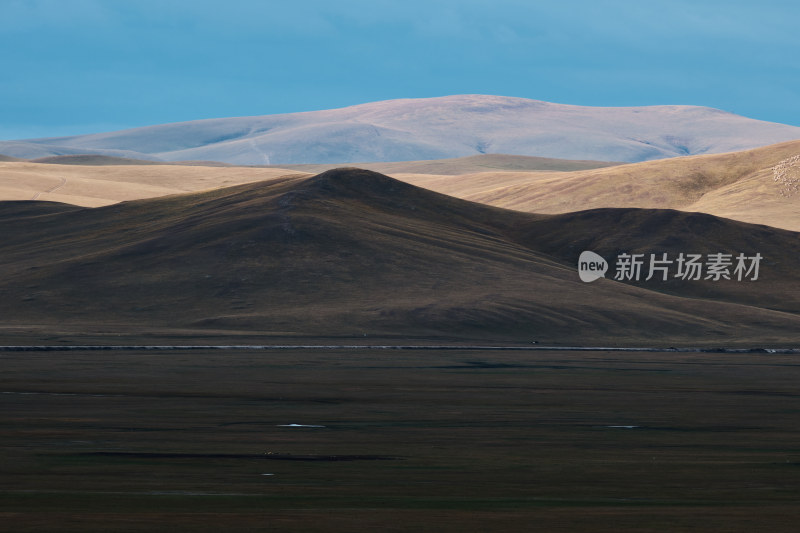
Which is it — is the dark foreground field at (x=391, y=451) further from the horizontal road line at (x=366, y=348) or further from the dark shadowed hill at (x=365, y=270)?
the dark shadowed hill at (x=365, y=270)

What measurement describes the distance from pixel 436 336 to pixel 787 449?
6796 cm

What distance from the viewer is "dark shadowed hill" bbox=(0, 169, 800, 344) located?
107812 mm

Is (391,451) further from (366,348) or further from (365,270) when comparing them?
(365,270)

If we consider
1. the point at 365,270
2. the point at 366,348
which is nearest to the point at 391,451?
the point at 366,348

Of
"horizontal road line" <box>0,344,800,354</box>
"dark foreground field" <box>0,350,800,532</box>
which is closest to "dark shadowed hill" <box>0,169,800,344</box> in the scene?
"horizontal road line" <box>0,344,800,354</box>

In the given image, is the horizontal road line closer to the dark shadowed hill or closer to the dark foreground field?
the dark shadowed hill

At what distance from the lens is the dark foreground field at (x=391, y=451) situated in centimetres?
2333

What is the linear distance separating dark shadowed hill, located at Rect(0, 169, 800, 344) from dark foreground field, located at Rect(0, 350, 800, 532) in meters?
42.9

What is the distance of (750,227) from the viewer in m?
159

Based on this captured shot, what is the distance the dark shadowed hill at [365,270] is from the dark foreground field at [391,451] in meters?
42.9

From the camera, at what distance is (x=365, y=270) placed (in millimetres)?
124562

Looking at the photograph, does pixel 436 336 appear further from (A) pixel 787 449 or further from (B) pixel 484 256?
(A) pixel 787 449

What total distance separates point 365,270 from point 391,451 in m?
91.4

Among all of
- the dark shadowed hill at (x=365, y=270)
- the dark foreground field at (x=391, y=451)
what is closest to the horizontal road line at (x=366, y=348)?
the dark shadowed hill at (x=365, y=270)
